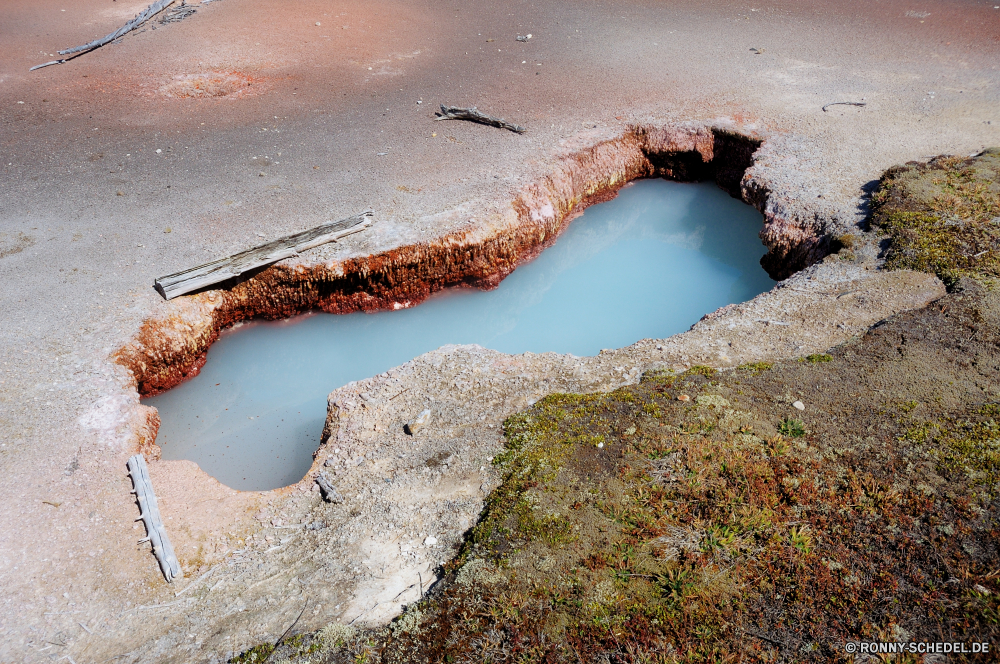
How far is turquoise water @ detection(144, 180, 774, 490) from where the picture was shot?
30.7 ft

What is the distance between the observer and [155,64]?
55.9ft

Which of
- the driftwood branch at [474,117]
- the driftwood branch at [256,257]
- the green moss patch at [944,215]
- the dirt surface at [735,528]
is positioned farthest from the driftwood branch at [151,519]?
the green moss patch at [944,215]

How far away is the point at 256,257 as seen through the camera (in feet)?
34.9

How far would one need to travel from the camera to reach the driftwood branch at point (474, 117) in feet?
47.5

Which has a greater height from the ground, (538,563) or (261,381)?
(538,563)

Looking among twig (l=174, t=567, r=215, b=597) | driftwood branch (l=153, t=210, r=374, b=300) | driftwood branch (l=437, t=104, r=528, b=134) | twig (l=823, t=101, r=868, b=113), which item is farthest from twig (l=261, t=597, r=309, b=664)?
twig (l=823, t=101, r=868, b=113)

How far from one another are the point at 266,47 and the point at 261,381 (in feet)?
39.2

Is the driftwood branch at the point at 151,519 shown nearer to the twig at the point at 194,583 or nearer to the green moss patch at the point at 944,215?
the twig at the point at 194,583

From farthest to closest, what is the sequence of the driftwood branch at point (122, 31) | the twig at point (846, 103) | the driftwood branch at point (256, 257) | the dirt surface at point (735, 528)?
the driftwood branch at point (122, 31)
the twig at point (846, 103)
the driftwood branch at point (256, 257)
the dirt surface at point (735, 528)

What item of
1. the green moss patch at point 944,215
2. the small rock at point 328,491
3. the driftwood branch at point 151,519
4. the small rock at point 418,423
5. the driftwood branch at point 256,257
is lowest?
the driftwood branch at point 151,519

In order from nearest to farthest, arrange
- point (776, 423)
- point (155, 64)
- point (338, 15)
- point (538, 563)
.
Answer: point (538, 563), point (776, 423), point (155, 64), point (338, 15)

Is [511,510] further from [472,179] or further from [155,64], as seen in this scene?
[155,64]

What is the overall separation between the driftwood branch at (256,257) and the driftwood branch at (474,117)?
15.0ft

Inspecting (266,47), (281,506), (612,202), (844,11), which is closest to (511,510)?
(281,506)
